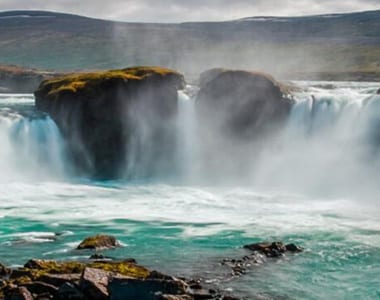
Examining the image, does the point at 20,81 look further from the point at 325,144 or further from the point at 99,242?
the point at 99,242

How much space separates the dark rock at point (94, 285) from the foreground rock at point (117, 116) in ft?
134

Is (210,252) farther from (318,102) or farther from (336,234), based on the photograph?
(318,102)

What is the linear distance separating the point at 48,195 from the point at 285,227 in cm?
2213

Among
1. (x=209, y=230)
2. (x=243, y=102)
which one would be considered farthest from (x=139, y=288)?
(x=243, y=102)

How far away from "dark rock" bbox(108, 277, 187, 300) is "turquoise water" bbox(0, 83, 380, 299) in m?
3.61

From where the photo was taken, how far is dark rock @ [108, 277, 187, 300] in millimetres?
29516

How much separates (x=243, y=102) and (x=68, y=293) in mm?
45172

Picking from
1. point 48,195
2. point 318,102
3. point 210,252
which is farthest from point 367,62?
point 210,252

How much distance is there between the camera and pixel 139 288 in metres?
29.7

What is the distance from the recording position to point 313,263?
37250mm

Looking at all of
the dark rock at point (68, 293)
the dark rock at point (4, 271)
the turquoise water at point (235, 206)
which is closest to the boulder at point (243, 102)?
the turquoise water at point (235, 206)

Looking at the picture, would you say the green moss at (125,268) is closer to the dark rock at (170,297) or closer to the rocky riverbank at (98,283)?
the rocky riverbank at (98,283)

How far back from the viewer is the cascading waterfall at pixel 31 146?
71.2 metres

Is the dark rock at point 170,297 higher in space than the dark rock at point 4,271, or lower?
higher
